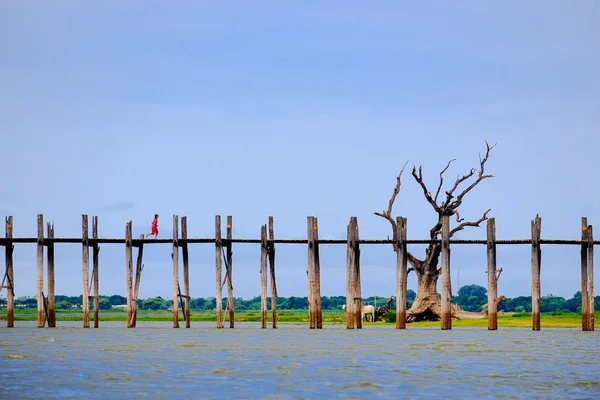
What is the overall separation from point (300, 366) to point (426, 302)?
26.2 metres

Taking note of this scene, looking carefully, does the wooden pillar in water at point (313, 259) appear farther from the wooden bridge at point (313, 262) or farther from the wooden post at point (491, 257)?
the wooden post at point (491, 257)

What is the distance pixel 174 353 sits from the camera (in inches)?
1241

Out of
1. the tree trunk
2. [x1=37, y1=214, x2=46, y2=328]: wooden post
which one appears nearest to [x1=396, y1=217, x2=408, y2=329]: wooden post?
the tree trunk

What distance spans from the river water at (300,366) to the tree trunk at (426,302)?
11266 mm

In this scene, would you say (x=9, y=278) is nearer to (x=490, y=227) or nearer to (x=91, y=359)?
(x=91, y=359)

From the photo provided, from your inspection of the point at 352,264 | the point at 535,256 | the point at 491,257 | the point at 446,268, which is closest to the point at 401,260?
the point at 446,268

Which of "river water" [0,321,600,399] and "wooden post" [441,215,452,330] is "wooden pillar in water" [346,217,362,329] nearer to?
"river water" [0,321,600,399]

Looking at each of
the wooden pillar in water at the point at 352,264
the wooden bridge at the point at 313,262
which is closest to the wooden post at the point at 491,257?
the wooden bridge at the point at 313,262

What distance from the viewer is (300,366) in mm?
27406

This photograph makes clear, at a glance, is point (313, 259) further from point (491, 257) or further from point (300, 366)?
point (300, 366)

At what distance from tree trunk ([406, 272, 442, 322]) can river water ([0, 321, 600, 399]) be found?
11266 millimetres

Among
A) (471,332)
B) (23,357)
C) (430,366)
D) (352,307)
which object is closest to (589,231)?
(471,332)

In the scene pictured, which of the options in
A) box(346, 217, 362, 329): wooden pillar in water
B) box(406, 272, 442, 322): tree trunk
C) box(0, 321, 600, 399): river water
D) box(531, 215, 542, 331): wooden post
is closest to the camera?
box(0, 321, 600, 399): river water

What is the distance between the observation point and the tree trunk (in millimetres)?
52625
